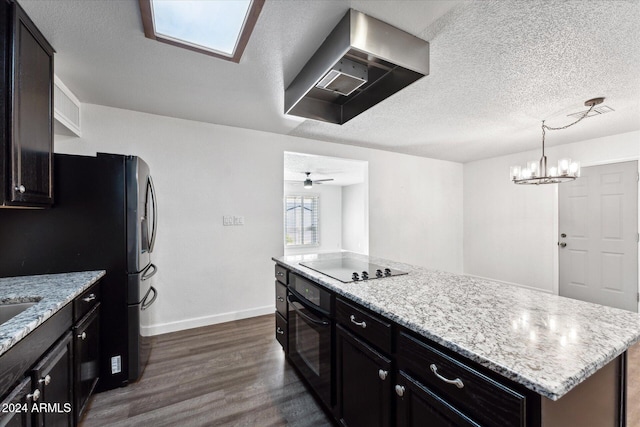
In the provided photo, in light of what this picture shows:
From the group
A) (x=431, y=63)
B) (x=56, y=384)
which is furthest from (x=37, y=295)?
(x=431, y=63)

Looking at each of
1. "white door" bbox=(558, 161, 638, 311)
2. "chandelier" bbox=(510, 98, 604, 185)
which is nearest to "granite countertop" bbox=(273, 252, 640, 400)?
"chandelier" bbox=(510, 98, 604, 185)

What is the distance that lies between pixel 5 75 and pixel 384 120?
294 cm

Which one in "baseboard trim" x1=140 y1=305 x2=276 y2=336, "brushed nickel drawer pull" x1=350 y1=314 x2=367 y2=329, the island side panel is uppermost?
"brushed nickel drawer pull" x1=350 y1=314 x2=367 y2=329

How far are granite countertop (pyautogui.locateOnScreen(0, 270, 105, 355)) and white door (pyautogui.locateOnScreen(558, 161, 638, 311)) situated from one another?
5.65 metres

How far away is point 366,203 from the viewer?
173 inches

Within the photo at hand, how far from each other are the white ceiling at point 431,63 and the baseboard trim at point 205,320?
2.28 metres

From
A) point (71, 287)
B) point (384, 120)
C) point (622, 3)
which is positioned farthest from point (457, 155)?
point (71, 287)

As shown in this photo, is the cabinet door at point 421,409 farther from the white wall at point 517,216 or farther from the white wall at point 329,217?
the white wall at point 329,217

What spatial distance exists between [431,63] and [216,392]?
2.84 metres

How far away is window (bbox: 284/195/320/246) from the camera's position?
27.6 feet

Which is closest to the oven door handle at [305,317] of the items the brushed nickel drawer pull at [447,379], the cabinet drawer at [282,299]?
the cabinet drawer at [282,299]

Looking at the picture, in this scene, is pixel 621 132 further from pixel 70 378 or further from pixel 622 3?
pixel 70 378

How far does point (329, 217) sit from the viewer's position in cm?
891

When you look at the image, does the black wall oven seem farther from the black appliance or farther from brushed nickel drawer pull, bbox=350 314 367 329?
the black appliance
